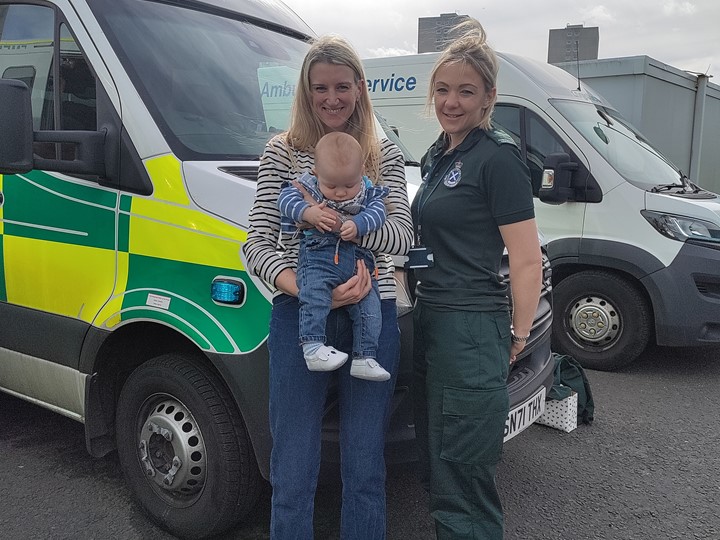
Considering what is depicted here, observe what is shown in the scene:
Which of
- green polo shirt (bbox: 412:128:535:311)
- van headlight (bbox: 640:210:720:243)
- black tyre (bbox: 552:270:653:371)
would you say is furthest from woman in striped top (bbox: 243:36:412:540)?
black tyre (bbox: 552:270:653:371)

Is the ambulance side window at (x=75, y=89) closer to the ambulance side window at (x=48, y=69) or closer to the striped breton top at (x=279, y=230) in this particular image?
the ambulance side window at (x=48, y=69)

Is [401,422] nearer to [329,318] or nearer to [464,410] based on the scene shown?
[464,410]

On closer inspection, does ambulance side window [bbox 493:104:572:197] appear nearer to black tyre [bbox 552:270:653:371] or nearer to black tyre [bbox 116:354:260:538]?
black tyre [bbox 552:270:653:371]

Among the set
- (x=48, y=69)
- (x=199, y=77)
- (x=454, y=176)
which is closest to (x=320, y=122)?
(x=454, y=176)

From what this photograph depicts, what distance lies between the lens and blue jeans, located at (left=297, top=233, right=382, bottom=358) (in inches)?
75.3

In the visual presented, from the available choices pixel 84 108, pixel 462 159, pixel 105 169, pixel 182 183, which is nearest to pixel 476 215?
pixel 462 159

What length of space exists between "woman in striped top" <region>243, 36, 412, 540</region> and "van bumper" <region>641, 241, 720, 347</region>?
3258 mm

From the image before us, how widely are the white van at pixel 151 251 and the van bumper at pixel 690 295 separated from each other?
1.94m

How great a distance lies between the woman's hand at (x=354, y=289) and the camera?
1.94 m

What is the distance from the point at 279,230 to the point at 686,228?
3.61 metres

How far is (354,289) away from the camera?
76.5 inches

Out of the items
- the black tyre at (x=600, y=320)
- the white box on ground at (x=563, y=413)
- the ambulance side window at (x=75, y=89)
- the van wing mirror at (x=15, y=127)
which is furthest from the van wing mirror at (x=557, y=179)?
the van wing mirror at (x=15, y=127)

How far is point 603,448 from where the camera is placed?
3.77 m

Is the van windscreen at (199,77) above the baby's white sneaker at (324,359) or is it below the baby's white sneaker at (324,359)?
above
